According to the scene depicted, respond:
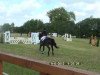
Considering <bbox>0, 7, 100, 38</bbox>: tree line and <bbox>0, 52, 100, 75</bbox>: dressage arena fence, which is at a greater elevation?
<bbox>0, 7, 100, 38</bbox>: tree line

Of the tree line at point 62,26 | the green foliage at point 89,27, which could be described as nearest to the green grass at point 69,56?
the tree line at point 62,26

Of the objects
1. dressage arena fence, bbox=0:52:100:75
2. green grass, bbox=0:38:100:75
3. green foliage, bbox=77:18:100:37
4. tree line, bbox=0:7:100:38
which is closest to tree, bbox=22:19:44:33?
tree line, bbox=0:7:100:38

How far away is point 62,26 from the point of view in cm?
11600

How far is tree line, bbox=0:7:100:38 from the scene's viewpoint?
104 m

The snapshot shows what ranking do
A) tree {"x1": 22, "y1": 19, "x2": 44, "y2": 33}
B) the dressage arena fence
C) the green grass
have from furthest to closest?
1. tree {"x1": 22, "y1": 19, "x2": 44, "y2": 33}
2. the green grass
3. the dressage arena fence

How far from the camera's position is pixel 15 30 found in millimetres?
118312

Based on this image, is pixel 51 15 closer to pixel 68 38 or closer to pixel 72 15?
pixel 72 15

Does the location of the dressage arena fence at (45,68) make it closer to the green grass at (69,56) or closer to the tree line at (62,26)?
the green grass at (69,56)

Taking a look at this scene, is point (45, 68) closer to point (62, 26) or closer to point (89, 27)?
point (89, 27)

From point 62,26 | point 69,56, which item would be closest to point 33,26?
point 62,26

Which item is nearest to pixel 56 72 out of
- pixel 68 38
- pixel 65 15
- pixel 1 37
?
pixel 1 37

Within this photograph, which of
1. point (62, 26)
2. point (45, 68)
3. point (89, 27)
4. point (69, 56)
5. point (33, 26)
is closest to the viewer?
point (45, 68)

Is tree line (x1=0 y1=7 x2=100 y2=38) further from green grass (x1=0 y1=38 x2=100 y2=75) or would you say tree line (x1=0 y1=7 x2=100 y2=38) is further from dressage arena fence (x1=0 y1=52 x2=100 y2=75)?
dressage arena fence (x1=0 y1=52 x2=100 y2=75)

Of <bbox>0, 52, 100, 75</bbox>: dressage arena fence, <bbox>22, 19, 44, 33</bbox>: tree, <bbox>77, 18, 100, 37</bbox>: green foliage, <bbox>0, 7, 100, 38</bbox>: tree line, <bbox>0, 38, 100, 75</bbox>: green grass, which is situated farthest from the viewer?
<bbox>22, 19, 44, 33</bbox>: tree
